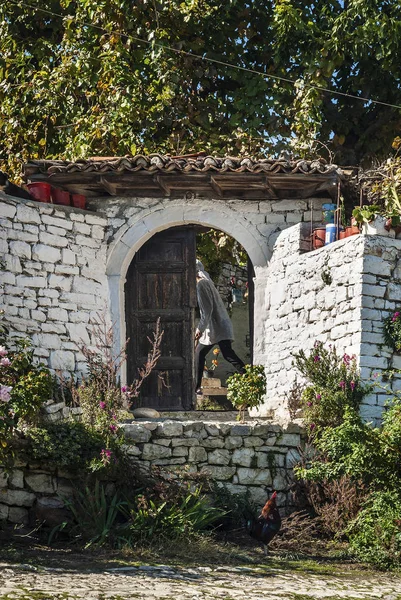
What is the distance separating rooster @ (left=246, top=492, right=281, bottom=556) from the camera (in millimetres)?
9461

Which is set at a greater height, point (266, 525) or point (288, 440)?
point (288, 440)

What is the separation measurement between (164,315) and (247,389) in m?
2.35

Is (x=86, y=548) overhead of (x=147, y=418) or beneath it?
beneath

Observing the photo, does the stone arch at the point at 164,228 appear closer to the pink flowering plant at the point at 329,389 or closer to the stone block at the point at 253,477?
the pink flowering plant at the point at 329,389

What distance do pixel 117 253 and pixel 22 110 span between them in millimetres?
4704

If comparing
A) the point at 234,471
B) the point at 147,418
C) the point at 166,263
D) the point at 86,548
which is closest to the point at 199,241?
the point at 166,263

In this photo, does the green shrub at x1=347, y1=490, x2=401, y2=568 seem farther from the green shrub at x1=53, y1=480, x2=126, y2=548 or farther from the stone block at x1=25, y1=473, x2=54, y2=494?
the stone block at x1=25, y1=473, x2=54, y2=494

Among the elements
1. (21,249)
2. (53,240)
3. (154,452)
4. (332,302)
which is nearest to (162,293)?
(53,240)

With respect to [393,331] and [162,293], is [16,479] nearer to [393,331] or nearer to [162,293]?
[393,331]

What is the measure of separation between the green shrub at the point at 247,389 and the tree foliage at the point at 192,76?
5.37 m

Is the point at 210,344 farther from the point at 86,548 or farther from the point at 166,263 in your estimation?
the point at 86,548

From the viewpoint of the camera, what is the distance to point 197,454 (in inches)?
418

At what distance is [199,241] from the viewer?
16938 mm

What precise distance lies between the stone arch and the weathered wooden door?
0.34 metres
